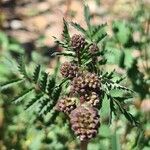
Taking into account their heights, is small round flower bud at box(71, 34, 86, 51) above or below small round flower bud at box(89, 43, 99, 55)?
above

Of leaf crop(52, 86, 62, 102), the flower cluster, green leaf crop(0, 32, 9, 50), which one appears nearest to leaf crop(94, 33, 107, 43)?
the flower cluster

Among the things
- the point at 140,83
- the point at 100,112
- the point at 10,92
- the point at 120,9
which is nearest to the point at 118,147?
the point at 100,112

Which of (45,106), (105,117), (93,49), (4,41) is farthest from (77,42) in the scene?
(4,41)

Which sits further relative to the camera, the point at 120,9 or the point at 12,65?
the point at 120,9

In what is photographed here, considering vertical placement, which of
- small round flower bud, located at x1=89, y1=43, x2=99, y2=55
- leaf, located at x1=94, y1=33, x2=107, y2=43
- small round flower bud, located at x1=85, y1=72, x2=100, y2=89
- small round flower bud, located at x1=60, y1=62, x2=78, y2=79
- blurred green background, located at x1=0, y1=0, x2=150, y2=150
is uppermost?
leaf, located at x1=94, y1=33, x2=107, y2=43

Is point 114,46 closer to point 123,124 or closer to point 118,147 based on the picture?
point 123,124

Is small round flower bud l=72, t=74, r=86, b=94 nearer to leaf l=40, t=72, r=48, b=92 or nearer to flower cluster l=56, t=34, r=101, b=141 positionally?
flower cluster l=56, t=34, r=101, b=141

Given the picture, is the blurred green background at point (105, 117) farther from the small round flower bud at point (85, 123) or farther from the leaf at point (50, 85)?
the small round flower bud at point (85, 123)
